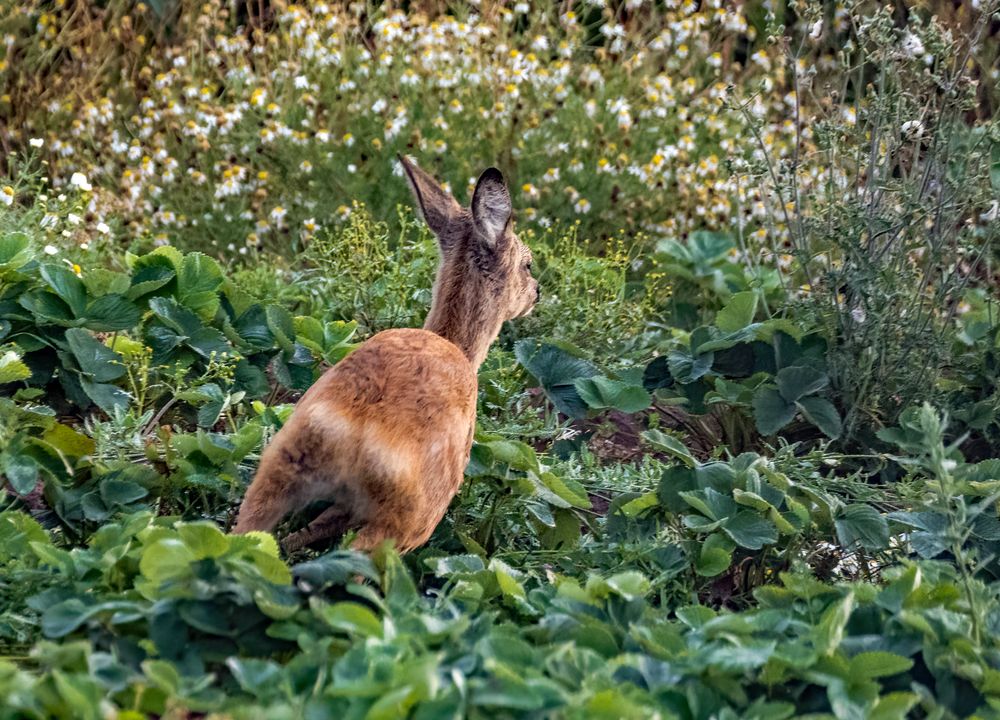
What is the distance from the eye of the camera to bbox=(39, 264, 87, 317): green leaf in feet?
14.0

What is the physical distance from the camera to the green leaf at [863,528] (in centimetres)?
363

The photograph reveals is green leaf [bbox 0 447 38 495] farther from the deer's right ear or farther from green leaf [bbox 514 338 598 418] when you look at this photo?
green leaf [bbox 514 338 598 418]

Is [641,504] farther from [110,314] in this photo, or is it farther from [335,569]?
[110,314]

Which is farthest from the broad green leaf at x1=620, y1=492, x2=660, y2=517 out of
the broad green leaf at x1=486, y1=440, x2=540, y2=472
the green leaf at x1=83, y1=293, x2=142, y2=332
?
the green leaf at x1=83, y1=293, x2=142, y2=332

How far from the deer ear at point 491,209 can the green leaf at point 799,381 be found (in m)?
1.16

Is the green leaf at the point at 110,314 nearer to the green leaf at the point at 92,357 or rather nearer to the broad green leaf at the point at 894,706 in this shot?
the green leaf at the point at 92,357

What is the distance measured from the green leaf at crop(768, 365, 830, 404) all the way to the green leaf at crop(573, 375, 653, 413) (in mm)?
514

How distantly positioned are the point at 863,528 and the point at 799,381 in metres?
0.97

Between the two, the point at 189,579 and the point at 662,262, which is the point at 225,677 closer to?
the point at 189,579

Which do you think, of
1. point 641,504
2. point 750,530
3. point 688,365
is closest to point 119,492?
point 641,504

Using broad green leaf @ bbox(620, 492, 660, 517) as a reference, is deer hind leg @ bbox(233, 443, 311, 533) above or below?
above

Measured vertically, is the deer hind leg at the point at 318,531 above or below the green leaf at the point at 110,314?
below

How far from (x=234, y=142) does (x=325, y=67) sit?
2.16 ft

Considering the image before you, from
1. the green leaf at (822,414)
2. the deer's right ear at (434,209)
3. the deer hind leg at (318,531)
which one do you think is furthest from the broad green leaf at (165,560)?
the green leaf at (822,414)
